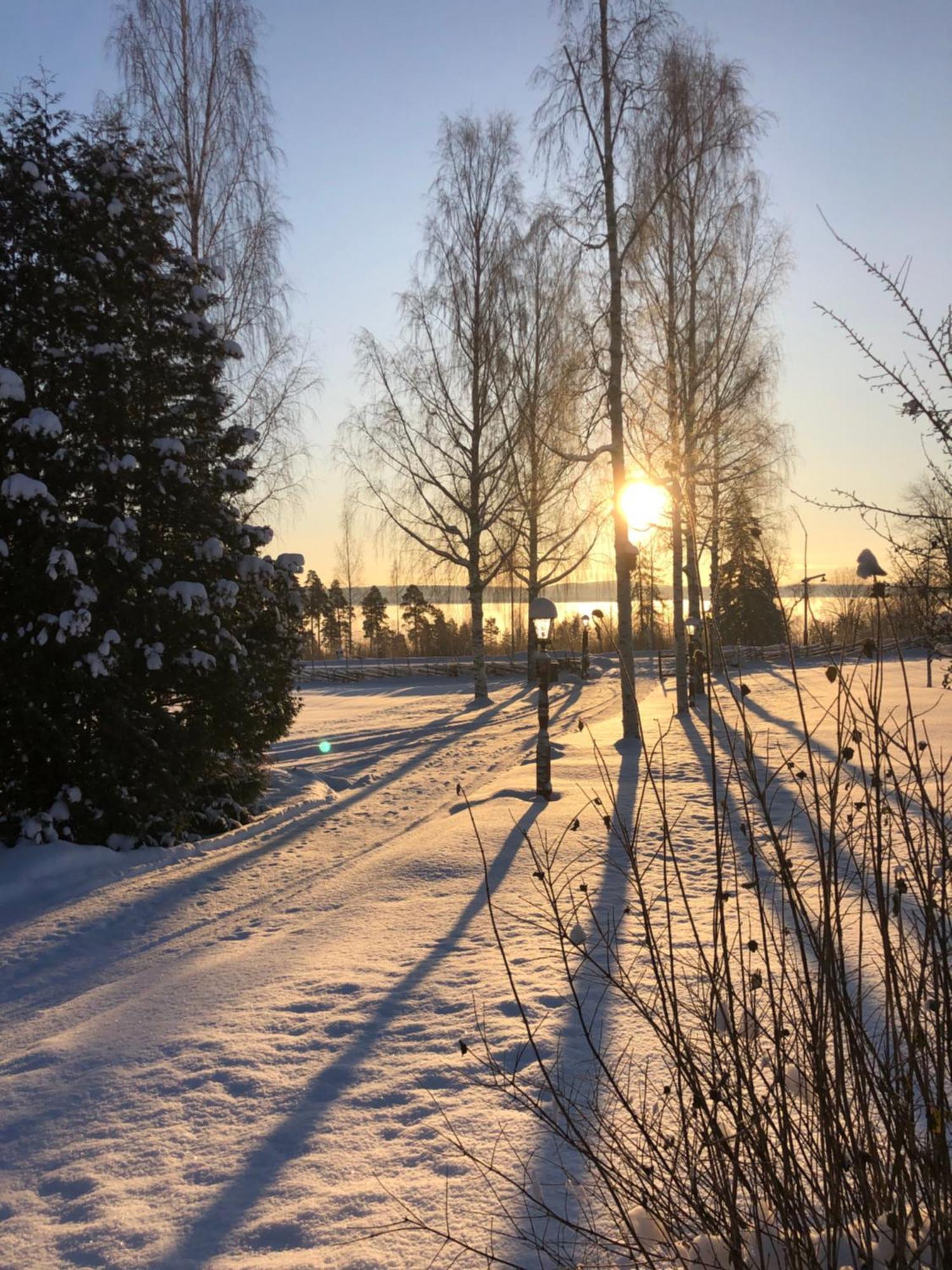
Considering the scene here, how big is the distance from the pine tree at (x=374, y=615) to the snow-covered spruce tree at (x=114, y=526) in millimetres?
52358

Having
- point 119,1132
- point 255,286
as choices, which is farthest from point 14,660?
point 255,286

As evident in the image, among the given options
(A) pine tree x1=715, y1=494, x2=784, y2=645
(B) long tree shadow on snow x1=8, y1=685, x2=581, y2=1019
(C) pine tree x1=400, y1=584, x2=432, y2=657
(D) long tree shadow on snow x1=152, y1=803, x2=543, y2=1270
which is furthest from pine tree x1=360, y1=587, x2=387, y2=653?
(A) pine tree x1=715, y1=494, x2=784, y2=645

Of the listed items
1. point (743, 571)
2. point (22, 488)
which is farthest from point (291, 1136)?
point (22, 488)

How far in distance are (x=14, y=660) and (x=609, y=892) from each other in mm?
4614

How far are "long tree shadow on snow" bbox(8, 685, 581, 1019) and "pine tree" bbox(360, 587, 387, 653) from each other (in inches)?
2083

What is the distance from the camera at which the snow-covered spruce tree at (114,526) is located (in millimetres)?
6176

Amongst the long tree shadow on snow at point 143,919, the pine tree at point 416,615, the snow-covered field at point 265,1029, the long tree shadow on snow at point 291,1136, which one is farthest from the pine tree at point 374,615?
the long tree shadow on snow at point 291,1136

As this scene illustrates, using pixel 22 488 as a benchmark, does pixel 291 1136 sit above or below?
below

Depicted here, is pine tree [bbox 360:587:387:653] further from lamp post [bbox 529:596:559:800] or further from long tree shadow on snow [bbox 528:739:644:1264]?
long tree shadow on snow [bbox 528:739:644:1264]

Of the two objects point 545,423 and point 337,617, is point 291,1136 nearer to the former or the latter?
point 545,423

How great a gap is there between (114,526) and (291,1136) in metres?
5.01

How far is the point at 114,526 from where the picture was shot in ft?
21.3

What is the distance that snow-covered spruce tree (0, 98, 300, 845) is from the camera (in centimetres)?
618

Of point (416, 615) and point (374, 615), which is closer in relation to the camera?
point (416, 615)
